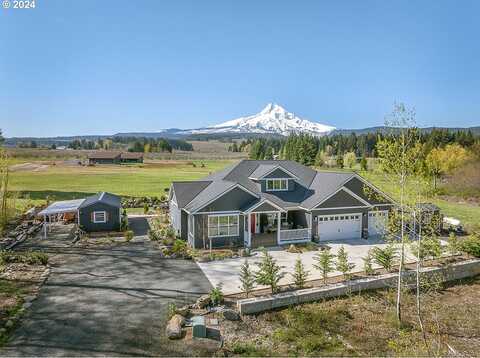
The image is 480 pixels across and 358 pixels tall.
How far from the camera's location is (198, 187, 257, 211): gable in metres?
23.0

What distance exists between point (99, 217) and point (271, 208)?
1336 cm

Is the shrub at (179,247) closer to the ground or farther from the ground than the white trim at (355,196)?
closer to the ground

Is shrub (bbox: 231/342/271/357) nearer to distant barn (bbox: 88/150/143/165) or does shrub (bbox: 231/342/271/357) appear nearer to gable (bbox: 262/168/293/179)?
gable (bbox: 262/168/293/179)

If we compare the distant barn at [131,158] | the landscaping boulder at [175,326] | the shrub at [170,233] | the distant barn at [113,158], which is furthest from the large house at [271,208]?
the distant barn at [131,158]

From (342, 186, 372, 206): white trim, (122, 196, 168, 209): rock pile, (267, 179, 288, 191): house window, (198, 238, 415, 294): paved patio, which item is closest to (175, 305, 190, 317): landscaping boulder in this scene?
(198, 238, 415, 294): paved patio

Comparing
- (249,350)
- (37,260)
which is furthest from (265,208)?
(37,260)

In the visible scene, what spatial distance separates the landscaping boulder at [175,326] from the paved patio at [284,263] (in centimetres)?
353

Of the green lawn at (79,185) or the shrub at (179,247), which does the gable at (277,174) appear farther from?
the green lawn at (79,185)

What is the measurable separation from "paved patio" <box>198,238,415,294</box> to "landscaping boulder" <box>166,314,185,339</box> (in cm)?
353

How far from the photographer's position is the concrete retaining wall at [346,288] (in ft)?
45.6

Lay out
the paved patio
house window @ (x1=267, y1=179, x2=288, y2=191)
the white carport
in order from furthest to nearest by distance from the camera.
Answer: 1. house window @ (x1=267, y1=179, x2=288, y2=191)
2. the white carport
3. the paved patio

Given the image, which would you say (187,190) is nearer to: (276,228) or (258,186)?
(258,186)

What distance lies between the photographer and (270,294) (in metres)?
14.9

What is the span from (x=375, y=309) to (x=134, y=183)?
5229 centimetres
